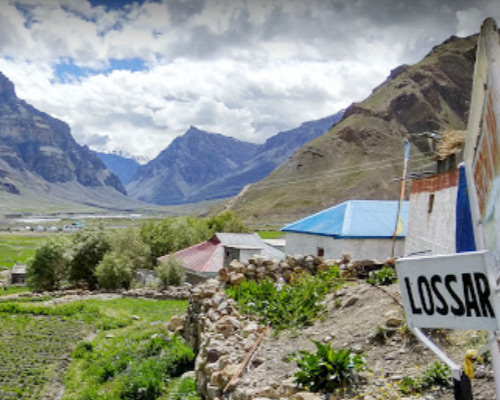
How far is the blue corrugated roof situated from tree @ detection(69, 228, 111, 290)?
22378 mm

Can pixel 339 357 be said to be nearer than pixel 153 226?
Yes

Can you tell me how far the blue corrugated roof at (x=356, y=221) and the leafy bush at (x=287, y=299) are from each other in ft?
48.3

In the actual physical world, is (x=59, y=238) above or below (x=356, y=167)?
below

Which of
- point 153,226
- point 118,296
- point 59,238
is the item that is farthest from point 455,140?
point 153,226

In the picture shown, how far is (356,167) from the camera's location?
151125mm

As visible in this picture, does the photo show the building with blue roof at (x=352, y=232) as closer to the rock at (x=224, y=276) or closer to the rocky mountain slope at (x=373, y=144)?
the rock at (x=224, y=276)

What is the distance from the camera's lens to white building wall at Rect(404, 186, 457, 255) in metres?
16.4

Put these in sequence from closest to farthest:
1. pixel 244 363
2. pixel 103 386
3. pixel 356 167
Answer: pixel 244 363
pixel 103 386
pixel 356 167

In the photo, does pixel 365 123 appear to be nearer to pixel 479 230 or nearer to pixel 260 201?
pixel 260 201

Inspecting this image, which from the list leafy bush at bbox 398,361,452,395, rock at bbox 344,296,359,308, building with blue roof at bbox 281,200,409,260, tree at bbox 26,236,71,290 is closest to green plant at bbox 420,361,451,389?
leafy bush at bbox 398,361,452,395

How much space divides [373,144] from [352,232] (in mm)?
139630

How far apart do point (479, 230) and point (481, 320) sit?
1.74ft

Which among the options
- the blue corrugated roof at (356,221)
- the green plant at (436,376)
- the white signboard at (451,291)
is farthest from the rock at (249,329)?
the blue corrugated roof at (356,221)

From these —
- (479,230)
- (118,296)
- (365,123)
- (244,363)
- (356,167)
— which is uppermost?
(365,123)
